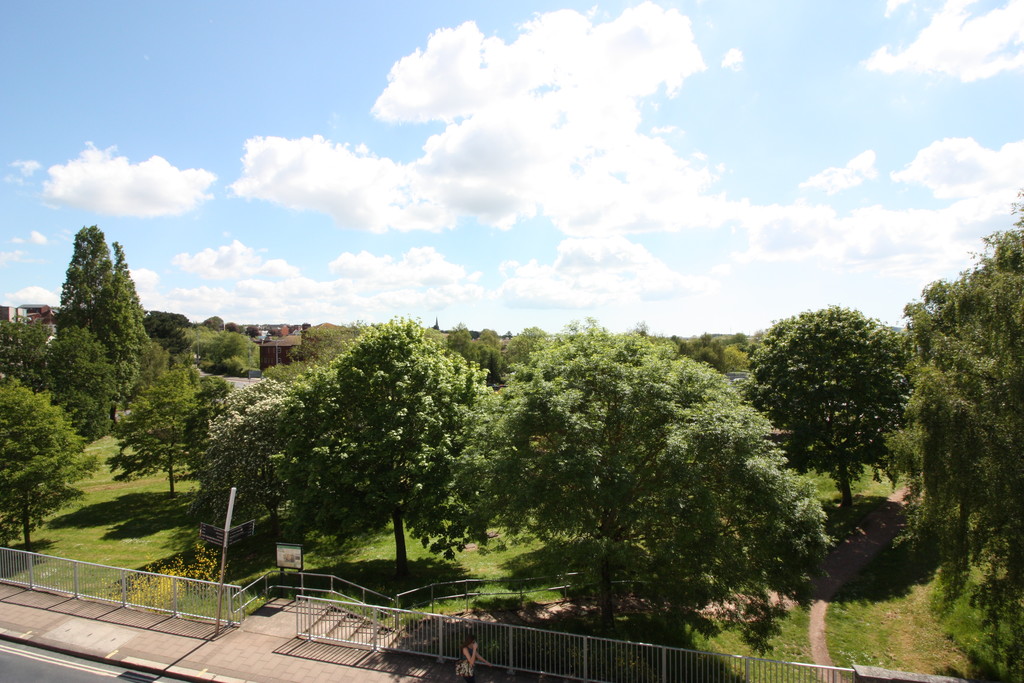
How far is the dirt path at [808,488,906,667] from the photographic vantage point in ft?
52.1

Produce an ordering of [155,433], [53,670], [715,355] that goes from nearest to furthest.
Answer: [53,670] < [155,433] < [715,355]

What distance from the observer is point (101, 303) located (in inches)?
2051

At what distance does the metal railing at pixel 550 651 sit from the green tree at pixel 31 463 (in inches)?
697

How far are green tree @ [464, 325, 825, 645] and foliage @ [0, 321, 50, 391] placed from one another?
51265 mm

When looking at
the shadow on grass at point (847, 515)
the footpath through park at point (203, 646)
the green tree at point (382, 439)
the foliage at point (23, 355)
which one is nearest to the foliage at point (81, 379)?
the foliage at point (23, 355)

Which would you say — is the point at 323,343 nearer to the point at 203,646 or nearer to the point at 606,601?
the point at 203,646

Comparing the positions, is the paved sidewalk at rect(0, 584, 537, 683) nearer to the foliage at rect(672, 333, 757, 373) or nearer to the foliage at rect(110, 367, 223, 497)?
the foliage at rect(110, 367, 223, 497)

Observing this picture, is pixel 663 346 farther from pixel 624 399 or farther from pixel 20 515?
pixel 20 515

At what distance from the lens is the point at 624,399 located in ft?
43.4

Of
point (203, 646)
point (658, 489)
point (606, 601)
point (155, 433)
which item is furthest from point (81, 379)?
point (658, 489)

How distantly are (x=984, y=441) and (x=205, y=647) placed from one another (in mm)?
18424

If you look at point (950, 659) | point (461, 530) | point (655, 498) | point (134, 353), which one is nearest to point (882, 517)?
point (950, 659)

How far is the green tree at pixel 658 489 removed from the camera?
11812 mm

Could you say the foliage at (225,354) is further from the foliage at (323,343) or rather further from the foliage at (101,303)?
the foliage at (323,343)
